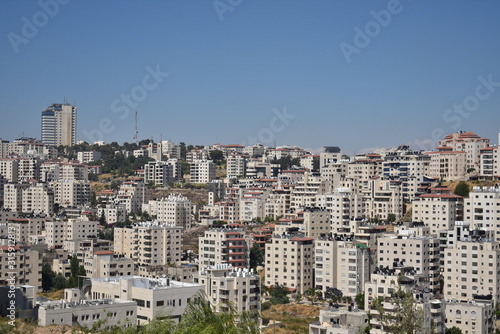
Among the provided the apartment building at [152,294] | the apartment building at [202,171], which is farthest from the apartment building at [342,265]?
the apartment building at [202,171]

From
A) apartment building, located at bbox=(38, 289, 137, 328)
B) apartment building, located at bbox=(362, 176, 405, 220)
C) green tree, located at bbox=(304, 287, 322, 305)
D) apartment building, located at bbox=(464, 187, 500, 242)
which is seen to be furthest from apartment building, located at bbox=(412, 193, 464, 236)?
apartment building, located at bbox=(38, 289, 137, 328)

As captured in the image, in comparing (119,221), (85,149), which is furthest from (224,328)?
(85,149)

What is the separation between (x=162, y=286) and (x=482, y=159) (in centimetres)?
1962

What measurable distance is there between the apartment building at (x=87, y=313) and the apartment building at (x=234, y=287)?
353 centimetres

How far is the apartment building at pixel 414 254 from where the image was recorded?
2208 centimetres

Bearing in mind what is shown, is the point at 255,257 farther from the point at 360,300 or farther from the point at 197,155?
the point at 197,155

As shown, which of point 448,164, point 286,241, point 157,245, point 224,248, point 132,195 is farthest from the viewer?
point 132,195

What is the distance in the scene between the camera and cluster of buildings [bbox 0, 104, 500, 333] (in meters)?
17.5

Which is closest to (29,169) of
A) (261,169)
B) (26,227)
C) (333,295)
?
(261,169)

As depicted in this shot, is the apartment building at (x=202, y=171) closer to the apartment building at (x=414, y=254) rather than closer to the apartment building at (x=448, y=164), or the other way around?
the apartment building at (x=448, y=164)

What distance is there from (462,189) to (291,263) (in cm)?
943

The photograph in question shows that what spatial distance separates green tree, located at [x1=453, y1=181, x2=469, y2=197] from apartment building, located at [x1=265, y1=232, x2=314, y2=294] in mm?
8156

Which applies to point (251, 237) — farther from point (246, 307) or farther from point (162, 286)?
point (162, 286)

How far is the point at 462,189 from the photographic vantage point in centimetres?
2984
